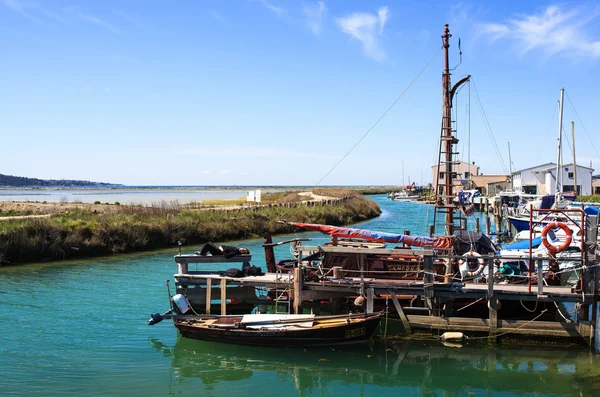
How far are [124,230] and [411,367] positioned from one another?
2712 cm

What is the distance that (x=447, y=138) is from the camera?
71.9 feet

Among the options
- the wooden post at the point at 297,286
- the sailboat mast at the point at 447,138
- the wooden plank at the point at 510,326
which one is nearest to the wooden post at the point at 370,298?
the wooden plank at the point at 510,326

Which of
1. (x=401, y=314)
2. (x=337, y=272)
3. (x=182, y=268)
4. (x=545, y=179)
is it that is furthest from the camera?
(x=545, y=179)

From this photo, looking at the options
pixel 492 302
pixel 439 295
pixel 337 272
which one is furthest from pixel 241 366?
pixel 492 302

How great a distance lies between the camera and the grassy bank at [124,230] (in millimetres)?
32969

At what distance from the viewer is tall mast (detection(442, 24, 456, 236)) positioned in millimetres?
21531

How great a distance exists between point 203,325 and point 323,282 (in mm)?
4128

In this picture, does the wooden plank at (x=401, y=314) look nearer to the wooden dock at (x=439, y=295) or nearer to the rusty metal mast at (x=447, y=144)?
the wooden dock at (x=439, y=295)

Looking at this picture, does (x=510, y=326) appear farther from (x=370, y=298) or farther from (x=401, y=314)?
(x=370, y=298)

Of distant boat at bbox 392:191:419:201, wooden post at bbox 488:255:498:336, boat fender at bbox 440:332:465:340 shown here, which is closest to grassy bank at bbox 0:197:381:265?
boat fender at bbox 440:332:465:340

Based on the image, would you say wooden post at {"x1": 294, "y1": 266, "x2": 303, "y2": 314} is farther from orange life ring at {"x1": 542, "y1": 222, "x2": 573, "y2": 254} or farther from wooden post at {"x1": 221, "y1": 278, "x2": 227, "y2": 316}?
orange life ring at {"x1": 542, "y1": 222, "x2": 573, "y2": 254}

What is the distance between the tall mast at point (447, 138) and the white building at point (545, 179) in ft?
194

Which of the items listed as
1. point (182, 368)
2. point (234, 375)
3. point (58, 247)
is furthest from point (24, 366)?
point (58, 247)

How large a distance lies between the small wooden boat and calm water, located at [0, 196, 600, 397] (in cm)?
46
